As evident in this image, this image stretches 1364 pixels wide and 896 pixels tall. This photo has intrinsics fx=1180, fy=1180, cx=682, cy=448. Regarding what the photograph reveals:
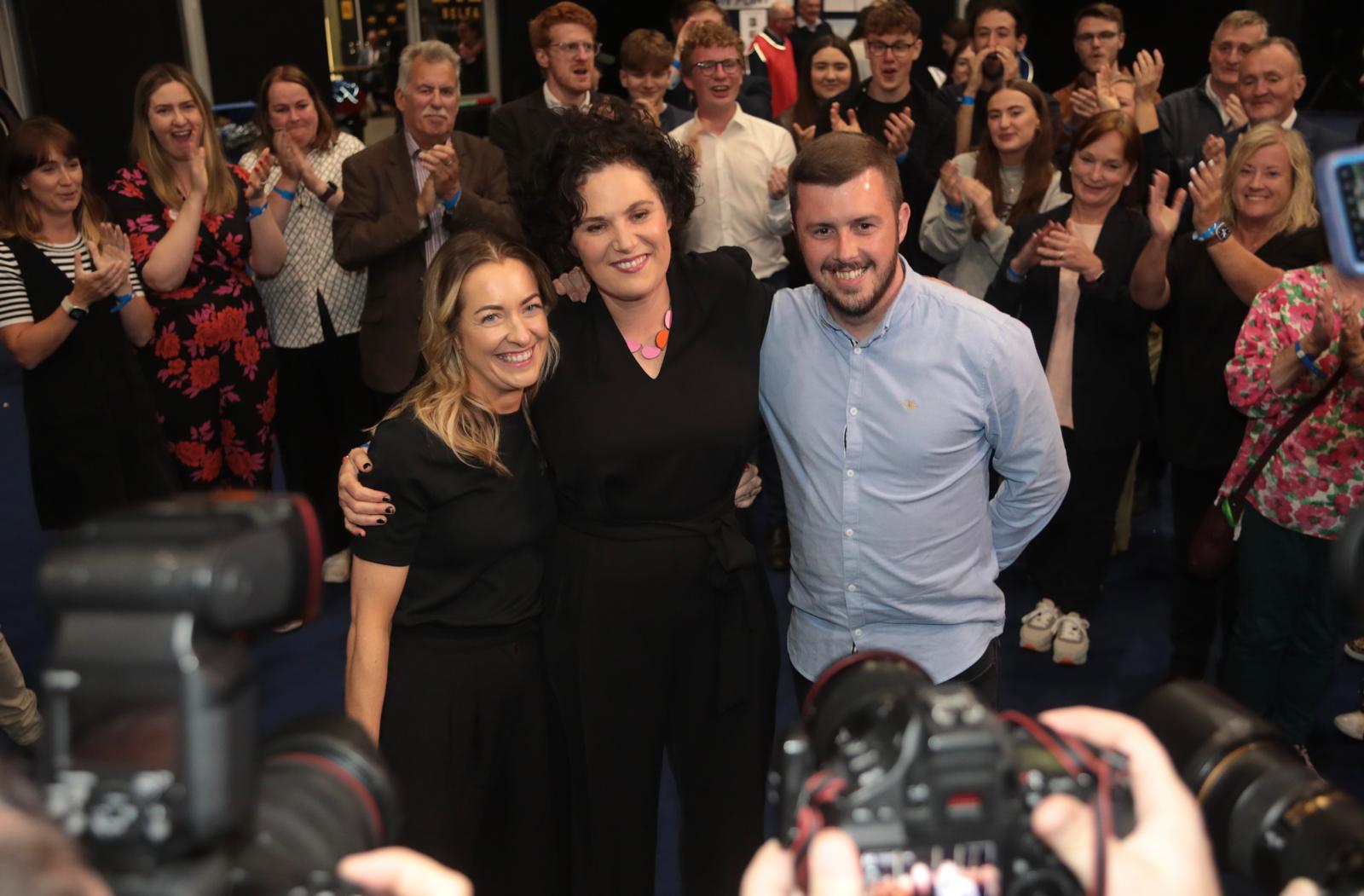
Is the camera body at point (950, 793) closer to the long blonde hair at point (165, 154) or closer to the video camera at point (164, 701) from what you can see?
the video camera at point (164, 701)

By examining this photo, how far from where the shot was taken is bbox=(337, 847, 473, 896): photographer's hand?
2.94 ft

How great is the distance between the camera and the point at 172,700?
83 centimetres

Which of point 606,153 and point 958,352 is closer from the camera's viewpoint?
point 958,352

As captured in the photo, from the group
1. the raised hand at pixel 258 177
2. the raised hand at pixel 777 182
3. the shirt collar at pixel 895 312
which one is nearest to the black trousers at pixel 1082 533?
the raised hand at pixel 777 182

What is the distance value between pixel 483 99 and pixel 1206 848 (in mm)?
9983

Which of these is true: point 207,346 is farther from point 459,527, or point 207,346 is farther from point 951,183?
point 951,183

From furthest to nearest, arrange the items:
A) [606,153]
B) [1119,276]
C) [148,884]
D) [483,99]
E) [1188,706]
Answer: [483,99]
[1119,276]
[606,153]
[1188,706]
[148,884]

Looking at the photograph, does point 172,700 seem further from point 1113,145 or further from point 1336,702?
point 1336,702

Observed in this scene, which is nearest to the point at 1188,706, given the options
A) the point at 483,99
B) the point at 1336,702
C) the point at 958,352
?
the point at 958,352

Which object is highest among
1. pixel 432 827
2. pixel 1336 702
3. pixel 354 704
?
pixel 354 704

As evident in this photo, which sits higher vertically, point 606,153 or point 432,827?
point 606,153

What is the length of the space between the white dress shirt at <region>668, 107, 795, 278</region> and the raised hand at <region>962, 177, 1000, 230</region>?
74 cm

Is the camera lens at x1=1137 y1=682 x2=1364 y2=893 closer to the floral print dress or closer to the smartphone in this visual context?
the smartphone

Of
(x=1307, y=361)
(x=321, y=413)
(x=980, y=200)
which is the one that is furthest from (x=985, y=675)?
(x=321, y=413)
